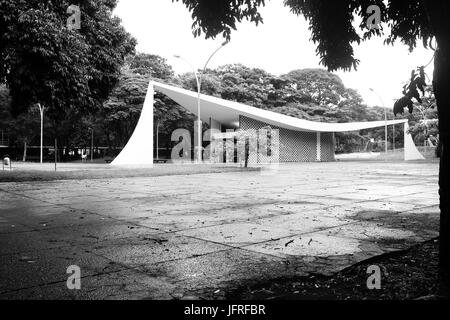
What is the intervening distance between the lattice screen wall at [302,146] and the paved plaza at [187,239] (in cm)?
2907

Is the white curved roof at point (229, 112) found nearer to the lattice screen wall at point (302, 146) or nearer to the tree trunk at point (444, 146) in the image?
the lattice screen wall at point (302, 146)

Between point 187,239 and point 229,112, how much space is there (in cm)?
2952

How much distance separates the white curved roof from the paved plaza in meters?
22.2

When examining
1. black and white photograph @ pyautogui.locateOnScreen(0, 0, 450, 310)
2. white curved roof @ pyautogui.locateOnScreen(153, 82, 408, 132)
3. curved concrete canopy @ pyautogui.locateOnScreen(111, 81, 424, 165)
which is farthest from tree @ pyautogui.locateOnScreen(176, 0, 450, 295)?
white curved roof @ pyautogui.locateOnScreen(153, 82, 408, 132)

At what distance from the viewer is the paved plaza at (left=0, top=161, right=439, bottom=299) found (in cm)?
344

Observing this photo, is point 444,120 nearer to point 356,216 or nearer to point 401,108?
point 401,108

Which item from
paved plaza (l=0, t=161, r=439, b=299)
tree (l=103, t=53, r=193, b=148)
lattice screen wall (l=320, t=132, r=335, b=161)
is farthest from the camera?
lattice screen wall (l=320, t=132, r=335, b=161)

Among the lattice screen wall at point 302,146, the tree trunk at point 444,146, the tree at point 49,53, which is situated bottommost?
the tree trunk at point 444,146

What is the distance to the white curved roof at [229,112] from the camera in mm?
30698

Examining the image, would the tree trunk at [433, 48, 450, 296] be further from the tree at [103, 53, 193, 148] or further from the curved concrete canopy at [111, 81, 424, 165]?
the tree at [103, 53, 193, 148]

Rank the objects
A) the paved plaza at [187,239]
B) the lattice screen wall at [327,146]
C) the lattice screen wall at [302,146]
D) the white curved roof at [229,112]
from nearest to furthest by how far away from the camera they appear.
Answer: the paved plaza at [187,239]
the white curved roof at [229,112]
the lattice screen wall at [302,146]
the lattice screen wall at [327,146]

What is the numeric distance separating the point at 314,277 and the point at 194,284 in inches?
40.4

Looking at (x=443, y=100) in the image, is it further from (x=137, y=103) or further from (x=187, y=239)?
(x=137, y=103)

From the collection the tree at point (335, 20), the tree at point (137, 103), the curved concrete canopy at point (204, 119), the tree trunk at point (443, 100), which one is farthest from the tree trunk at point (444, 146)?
the tree at point (137, 103)
